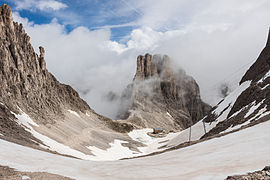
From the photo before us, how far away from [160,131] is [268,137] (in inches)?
3282

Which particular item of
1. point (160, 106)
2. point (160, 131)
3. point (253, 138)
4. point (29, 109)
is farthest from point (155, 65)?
point (253, 138)

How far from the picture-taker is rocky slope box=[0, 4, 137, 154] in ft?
155

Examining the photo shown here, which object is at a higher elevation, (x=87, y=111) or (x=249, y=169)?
(x=87, y=111)

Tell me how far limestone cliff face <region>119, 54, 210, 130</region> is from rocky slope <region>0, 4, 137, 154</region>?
55356mm

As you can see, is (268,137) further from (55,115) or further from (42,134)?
(55,115)

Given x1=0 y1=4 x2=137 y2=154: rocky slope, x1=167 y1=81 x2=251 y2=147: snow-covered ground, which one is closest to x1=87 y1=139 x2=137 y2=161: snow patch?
x1=0 y1=4 x2=137 y2=154: rocky slope

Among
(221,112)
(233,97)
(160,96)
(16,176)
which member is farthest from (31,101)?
(160,96)

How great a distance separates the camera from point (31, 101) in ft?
195

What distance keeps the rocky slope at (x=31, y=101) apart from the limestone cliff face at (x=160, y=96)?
55.4 meters

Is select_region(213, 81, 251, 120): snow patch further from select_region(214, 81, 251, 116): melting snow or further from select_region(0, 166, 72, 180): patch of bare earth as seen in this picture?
select_region(0, 166, 72, 180): patch of bare earth

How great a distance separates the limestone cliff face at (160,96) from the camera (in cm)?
13638

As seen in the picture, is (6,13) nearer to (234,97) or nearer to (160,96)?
(234,97)

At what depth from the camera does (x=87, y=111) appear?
9444 centimetres

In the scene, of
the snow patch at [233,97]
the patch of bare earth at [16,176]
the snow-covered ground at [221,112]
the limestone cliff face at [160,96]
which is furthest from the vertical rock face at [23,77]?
the limestone cliff face at [160,96]
